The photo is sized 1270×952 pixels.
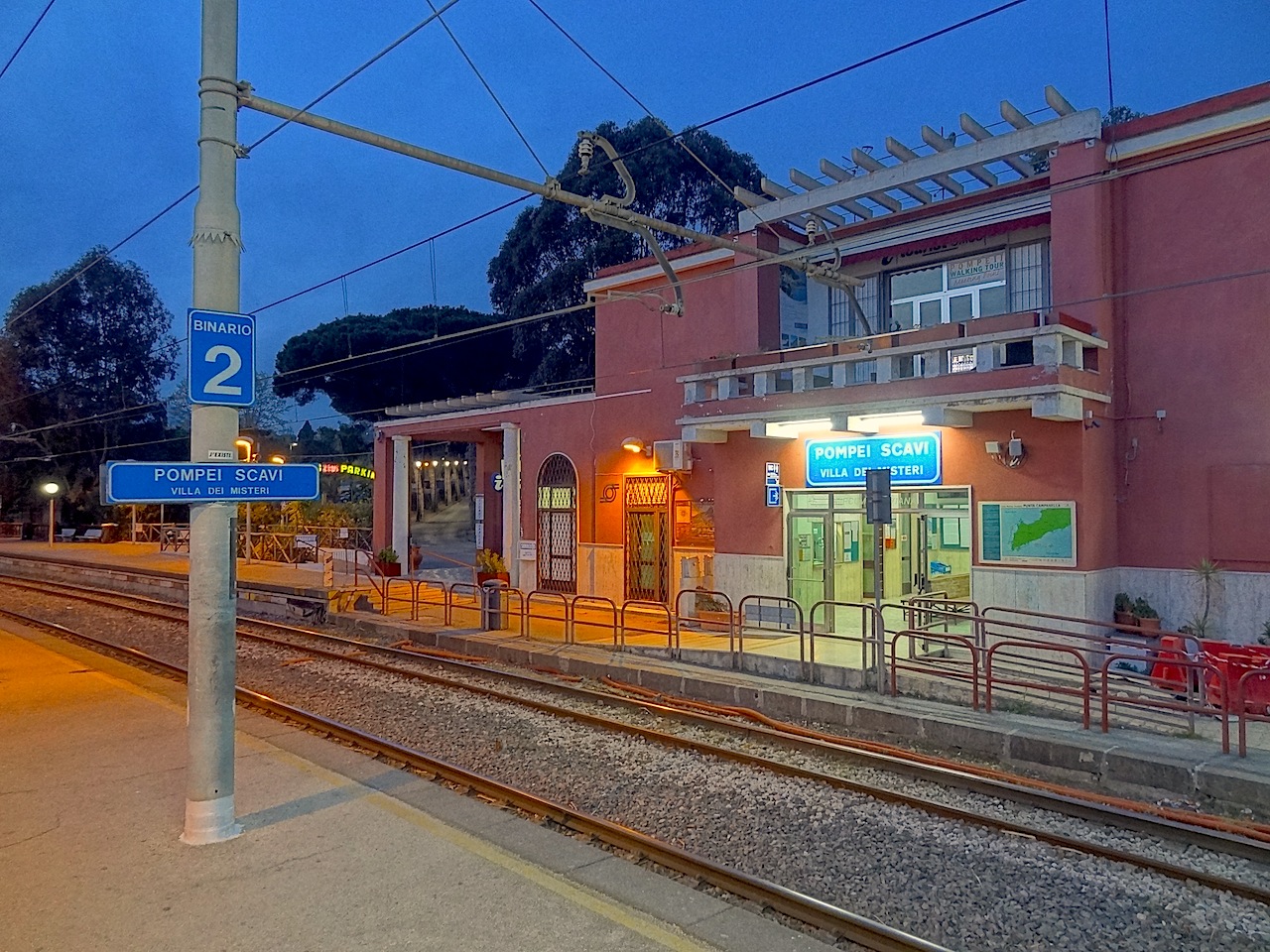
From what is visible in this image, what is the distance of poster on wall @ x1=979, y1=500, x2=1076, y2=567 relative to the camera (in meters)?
12.3

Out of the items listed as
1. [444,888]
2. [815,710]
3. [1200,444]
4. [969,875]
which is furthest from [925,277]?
[444,888]

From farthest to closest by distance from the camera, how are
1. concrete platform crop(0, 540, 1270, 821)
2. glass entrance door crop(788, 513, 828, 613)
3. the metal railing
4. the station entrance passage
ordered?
1. glass entrance door crop(788, 513, 828, 613)
2. the station entrance passage
3. the metal railing
4. concrete platform crop(0, 540, 1270, 821)

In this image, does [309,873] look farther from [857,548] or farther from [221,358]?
[857,548]

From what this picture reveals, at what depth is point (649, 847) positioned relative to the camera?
6246 mm

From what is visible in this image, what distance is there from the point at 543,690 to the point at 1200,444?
991 cm

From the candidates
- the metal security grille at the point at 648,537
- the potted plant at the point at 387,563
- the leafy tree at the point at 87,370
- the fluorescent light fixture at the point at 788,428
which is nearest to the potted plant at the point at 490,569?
the metal security grille at the point at 648,537

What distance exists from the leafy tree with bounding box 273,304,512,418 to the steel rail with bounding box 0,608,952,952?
3412 centimetres

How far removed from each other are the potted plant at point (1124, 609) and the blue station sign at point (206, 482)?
1133 centimetres

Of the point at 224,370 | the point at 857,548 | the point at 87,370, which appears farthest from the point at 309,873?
the point at 87,370

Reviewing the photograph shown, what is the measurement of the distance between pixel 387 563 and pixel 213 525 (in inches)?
685

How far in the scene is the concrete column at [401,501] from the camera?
81.5 feet

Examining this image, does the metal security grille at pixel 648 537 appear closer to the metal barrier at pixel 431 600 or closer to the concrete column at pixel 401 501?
the metal barrier at pixel 431 600

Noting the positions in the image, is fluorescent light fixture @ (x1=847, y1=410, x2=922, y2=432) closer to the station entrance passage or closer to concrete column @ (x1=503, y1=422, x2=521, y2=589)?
the station entrance passage

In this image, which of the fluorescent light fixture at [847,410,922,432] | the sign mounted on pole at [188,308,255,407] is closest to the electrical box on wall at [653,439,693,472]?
the fluorescent light fixture at [847,410,922,432]
